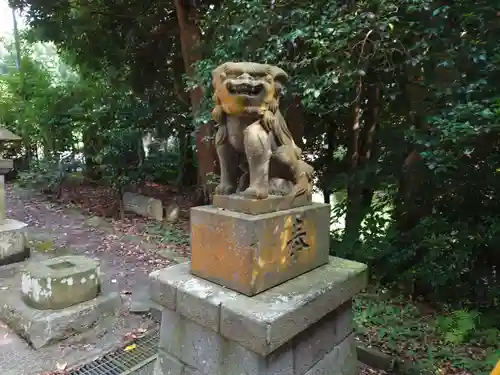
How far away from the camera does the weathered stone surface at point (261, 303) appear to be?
1807 mm

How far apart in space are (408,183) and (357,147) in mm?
1283

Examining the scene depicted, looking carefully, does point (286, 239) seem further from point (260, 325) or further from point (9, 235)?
point (9, 235)

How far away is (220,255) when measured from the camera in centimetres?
213

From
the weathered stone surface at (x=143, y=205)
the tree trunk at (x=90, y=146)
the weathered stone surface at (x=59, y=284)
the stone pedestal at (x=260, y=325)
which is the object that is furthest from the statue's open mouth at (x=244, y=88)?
the tree trunk at (x=90, y=146)

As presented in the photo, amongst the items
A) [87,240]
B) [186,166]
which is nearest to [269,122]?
[87,240]

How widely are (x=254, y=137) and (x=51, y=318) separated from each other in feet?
8.23

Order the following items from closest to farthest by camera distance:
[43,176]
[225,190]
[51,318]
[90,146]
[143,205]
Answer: [225,190] → [51,318] → [143,205] → [90,146] → [43,176]

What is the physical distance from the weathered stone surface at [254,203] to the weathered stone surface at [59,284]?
6.54 feet

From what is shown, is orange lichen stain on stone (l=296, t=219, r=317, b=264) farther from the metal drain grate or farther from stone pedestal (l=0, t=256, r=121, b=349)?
stone pedestal (l=0, t=256, r=121, b=349)

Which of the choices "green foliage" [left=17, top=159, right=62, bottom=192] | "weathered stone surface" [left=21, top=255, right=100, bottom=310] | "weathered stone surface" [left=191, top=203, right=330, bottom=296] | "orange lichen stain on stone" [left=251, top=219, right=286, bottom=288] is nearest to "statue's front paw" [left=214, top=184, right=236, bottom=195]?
"weathered stone surface" [left=191, top=203, right=330, bottom=296]

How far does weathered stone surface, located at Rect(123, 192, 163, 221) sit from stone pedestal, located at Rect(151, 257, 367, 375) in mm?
5394

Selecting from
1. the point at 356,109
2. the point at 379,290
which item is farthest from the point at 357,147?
the point at 379,290

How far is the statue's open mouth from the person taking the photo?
1.99m

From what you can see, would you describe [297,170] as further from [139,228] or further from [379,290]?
[139,228]
